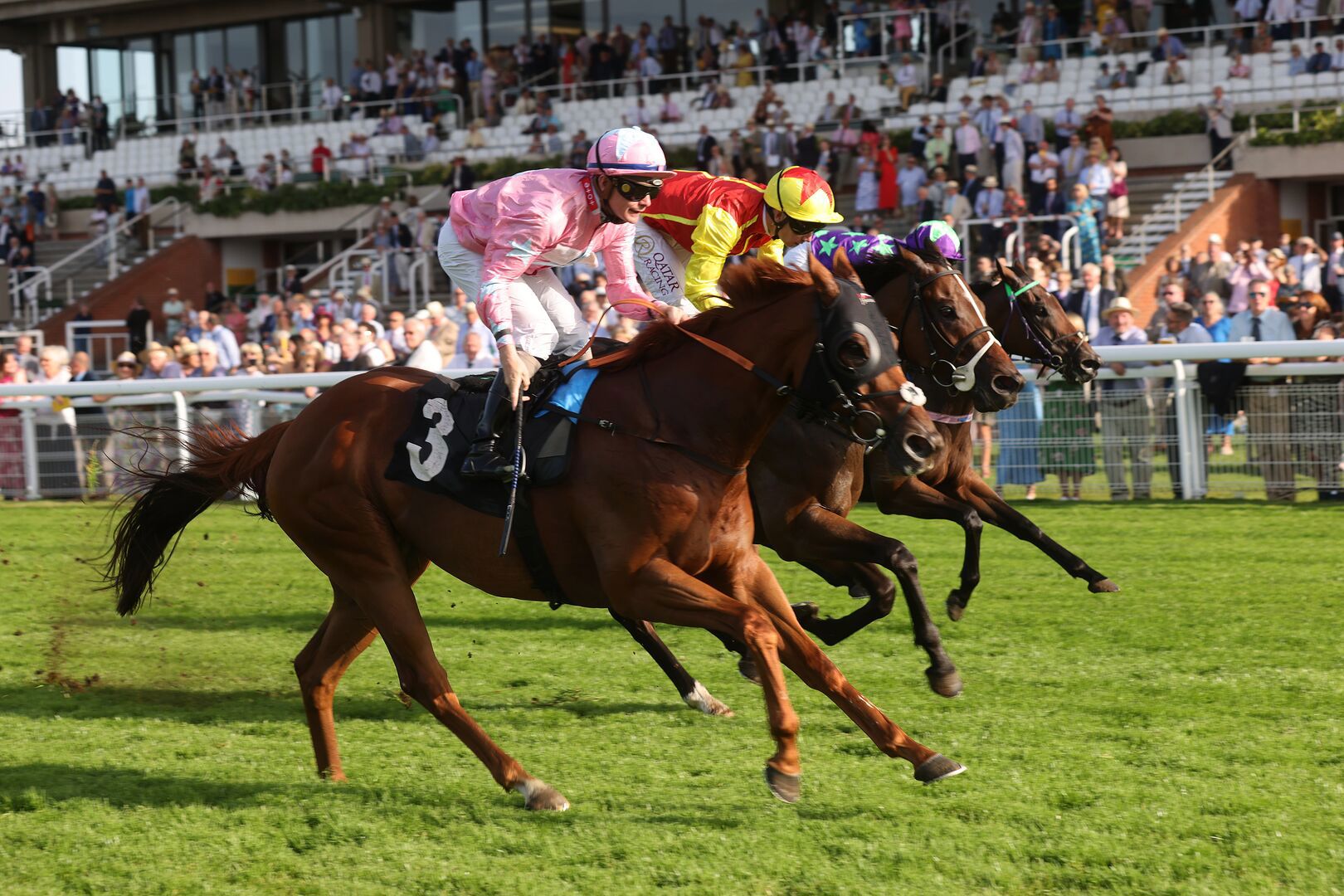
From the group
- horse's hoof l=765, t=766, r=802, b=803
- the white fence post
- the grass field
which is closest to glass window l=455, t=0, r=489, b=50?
the white fence post

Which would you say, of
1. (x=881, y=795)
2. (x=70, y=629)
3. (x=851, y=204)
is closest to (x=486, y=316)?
(x=881, y=795)

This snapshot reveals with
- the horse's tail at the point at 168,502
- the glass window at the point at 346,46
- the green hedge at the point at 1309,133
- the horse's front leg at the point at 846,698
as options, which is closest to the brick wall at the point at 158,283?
the glass window at the point at 346,46

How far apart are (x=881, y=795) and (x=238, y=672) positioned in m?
3.08

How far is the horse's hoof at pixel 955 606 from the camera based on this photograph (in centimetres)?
639

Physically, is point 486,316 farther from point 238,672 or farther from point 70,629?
point 70,629

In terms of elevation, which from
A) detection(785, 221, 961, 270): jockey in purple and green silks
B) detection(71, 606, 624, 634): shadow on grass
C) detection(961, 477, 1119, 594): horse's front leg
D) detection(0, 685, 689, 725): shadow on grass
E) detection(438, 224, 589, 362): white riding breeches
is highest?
detection(785, 221, 961, 270): jockey in purple and green silks

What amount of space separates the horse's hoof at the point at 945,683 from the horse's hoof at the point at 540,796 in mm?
1522

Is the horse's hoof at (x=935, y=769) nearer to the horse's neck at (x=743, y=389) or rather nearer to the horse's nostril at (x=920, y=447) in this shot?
the horse's nostril at (x=920, y=447)

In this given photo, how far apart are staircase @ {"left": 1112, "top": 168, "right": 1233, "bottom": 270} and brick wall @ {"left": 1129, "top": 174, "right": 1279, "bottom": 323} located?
0.72 ft

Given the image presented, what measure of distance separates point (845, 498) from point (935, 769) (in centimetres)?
168

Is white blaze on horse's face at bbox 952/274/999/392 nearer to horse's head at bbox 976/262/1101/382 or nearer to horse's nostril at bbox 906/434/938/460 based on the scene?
horse's head at bbox 976/262/1101/382

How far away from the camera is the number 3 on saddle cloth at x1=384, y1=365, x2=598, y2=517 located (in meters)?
4.42

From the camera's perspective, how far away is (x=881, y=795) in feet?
13.7

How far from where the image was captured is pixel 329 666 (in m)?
4.79
